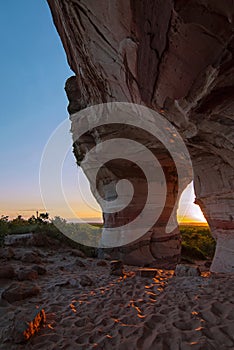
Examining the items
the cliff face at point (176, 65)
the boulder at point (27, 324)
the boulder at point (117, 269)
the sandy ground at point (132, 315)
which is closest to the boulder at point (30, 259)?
the sandy ground at point (132, 315)

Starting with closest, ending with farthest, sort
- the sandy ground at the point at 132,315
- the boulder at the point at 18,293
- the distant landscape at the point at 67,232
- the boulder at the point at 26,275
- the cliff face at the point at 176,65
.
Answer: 1. the sandy ground at the point at 132,315
2. the cliff face at the point at 176,65
3. the boulder at the point at 18,293
4. the boulder at the point at 26,275
5. the distant landscape at the point at 67,232

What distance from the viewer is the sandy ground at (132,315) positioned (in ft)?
7.18

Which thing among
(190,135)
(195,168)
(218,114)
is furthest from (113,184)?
(218,114)

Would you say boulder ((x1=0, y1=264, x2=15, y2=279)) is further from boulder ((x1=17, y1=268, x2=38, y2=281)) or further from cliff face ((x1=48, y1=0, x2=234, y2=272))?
cliff face ((x1=48, y1=0, x2=234, y2=272))

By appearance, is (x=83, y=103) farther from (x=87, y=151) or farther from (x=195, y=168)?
(x=195, y=168)

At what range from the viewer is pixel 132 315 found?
2812 mm

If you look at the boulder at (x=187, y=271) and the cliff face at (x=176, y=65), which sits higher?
the cliff face at (x=176, y=65)

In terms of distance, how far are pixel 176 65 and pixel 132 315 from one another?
3087 mm

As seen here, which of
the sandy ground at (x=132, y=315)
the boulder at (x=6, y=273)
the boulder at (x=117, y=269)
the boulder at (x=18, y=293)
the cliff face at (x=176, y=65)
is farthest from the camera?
the boulder at (x=117, y=269)

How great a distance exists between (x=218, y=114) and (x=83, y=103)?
15.6 ft

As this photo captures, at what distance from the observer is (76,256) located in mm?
8148

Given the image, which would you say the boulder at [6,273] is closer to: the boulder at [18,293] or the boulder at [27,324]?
the boulder at [18,293]

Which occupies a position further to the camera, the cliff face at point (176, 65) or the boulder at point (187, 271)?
the boulder at point (187, 271)

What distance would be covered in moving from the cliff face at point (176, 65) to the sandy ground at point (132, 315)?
A: 237 centimetres
